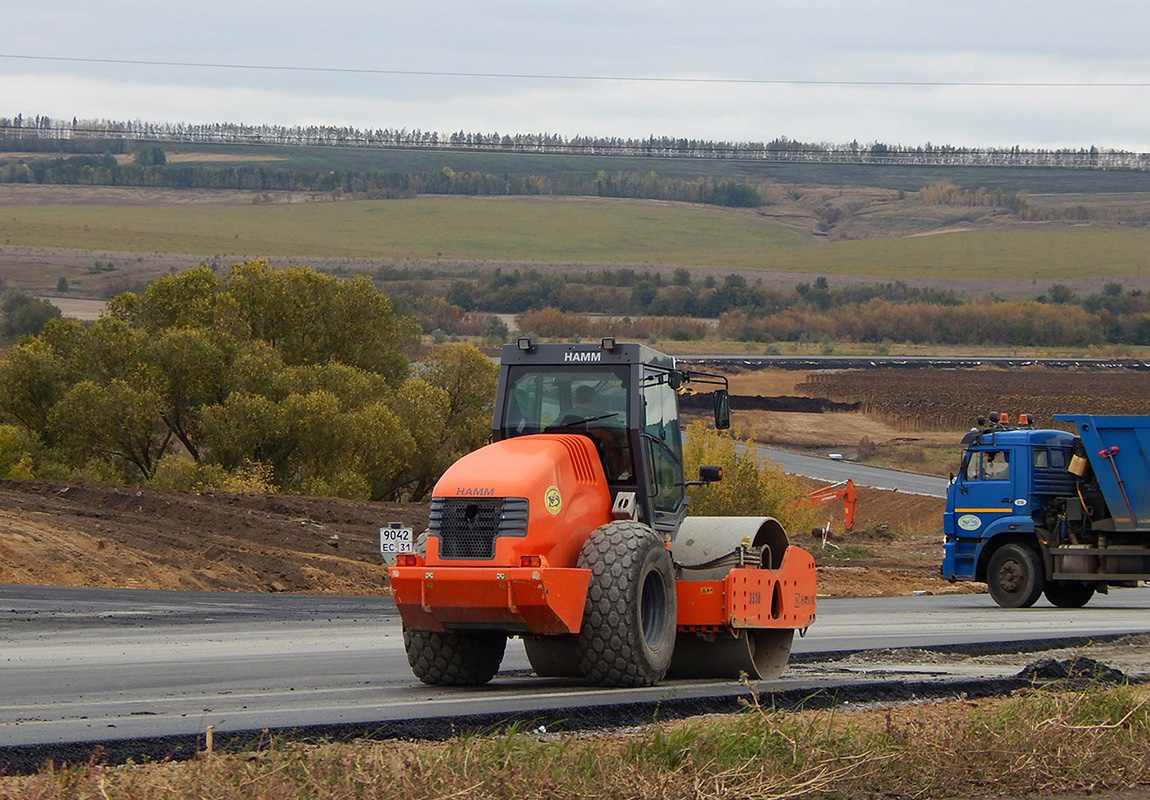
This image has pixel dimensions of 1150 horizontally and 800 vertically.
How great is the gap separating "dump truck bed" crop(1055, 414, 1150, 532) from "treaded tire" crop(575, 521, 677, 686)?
14615 mm

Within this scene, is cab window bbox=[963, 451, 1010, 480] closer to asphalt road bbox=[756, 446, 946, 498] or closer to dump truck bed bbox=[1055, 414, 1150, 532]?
dump truck bed bbox=[1055, 414, 1150, 532]

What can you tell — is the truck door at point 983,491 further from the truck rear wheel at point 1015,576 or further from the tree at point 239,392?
the tree at point 239,392

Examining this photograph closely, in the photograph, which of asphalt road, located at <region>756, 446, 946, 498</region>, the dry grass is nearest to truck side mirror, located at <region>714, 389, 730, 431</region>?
the dry grass

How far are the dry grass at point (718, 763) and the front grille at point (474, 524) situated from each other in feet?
6.80

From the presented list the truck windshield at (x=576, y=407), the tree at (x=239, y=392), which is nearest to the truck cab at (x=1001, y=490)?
the truck windshield at (x=576, y=407)

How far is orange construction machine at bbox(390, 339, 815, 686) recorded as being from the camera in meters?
11.3

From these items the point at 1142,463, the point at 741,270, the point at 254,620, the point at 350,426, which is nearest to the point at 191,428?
the point at 350,426

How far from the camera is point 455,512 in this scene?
37.6 ft

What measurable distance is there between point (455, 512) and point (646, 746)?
348 centimetres

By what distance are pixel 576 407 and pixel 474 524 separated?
177 centimetres

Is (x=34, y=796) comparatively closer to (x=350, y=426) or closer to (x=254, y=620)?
(x=254, y=620)

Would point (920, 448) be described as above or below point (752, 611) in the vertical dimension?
below

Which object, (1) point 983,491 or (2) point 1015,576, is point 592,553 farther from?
(1) point 983,491

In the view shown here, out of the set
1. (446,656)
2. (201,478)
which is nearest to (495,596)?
(446,656)
